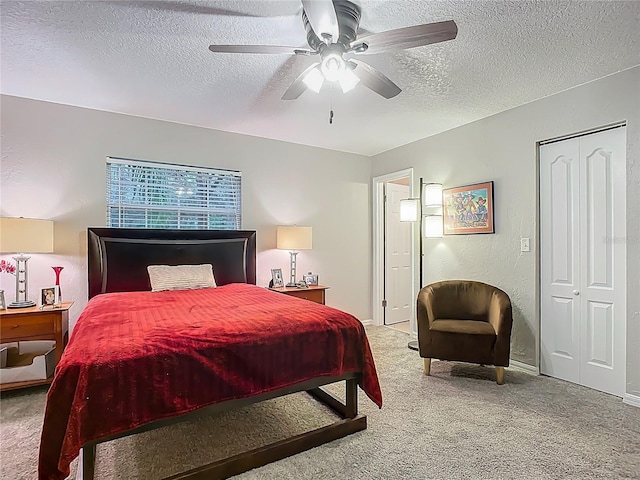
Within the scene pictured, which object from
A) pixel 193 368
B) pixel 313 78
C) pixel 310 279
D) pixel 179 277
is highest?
pixel 313 78

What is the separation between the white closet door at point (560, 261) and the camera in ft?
10.1

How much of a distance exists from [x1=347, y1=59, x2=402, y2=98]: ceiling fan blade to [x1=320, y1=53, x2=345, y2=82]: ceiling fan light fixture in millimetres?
137

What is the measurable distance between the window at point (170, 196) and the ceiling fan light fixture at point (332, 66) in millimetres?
2463

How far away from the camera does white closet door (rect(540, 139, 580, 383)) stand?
309 cm

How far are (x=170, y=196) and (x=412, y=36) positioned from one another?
10.1 feet

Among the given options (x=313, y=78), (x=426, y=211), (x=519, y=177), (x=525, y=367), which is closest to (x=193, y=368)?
(x=313, y=78)

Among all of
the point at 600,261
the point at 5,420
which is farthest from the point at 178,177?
the point at 600,261

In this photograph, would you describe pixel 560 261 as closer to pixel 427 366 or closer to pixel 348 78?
pixel 427 366

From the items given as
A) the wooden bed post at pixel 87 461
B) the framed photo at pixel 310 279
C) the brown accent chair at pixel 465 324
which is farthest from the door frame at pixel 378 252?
the wooden bed post at pixel 87 461

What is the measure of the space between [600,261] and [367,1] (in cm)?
274

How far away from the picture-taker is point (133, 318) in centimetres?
216

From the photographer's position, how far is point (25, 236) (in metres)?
2.91

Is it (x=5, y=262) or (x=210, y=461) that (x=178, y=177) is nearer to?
(x=5, y=262)

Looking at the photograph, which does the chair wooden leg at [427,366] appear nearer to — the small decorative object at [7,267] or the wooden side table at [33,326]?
the wooden side table at [33,326]
